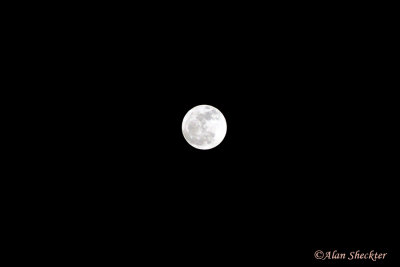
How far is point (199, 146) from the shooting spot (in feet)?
24.9

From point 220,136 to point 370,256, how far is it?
11.1 feet

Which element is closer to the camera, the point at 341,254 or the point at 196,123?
the point at 341,254

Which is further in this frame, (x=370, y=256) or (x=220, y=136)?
(x=220, y=136)

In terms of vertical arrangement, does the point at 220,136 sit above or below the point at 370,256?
above

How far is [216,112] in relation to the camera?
7641 millimetres

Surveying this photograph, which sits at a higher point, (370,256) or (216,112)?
(216,112)

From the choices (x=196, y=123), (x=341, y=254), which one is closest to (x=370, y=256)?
(x=341, y=254)

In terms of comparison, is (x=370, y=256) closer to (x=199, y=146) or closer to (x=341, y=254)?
(x=341, y=254)

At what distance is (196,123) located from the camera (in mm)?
7504

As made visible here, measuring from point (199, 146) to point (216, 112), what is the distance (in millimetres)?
732

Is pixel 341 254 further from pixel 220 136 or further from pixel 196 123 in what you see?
pixel 196 123

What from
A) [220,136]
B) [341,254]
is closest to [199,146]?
[220,136]

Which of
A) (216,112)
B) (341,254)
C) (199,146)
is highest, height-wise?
(216,112)

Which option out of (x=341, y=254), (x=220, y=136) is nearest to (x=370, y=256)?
(x=341, y=254)
